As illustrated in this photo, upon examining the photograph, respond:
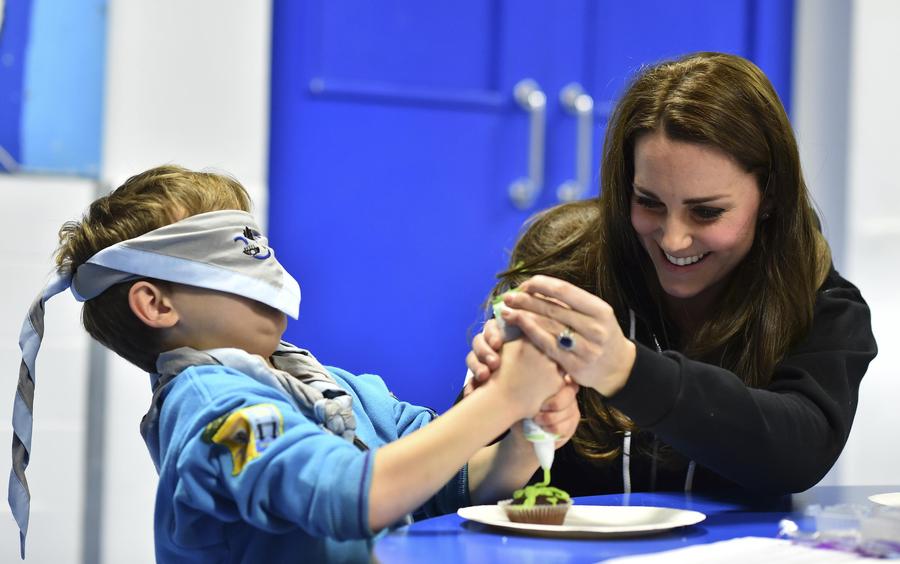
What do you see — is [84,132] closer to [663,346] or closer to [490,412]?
[663,346]

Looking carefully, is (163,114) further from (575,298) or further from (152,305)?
(575,298)

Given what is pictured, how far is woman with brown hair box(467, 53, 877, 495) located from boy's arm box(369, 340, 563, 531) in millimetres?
227

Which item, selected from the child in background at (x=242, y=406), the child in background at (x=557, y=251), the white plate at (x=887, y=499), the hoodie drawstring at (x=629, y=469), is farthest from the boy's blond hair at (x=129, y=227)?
the white plate at (x=887, y=499)

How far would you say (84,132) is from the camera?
136 inches

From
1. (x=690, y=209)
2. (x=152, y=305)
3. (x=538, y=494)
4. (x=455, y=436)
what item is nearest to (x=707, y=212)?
(x=690, y=209)

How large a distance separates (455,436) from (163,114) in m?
2.39

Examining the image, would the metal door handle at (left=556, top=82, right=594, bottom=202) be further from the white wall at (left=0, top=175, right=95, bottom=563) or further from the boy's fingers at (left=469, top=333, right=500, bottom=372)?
the boy's fingers at (left=469, top=333, right=500, bottom=372)

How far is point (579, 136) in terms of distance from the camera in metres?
4.24

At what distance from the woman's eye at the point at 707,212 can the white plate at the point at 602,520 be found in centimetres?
55

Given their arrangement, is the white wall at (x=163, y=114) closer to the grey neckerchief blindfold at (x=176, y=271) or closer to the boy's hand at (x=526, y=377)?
the grey neckerchief blindfold at (x=176, y=271)

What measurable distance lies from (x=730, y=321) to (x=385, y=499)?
86 centimetres

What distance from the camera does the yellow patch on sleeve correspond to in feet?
4.37

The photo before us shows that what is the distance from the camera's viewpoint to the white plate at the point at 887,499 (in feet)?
5.63

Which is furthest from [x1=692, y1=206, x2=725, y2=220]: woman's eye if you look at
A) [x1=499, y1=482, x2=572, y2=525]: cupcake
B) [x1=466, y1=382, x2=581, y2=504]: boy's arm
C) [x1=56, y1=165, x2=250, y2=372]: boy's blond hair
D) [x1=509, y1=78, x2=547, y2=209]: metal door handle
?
[x1=509, y1=78, x2=547, y2=209]: metal door handle
